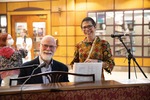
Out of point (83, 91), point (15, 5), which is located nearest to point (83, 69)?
point (83, 91)

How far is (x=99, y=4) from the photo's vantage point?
7.84 metres

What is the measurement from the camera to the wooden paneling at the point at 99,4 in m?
7.73

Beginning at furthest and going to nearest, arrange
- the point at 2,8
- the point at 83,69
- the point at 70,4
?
the point at 2,8 < the point at 70,4 < the point at 83,69

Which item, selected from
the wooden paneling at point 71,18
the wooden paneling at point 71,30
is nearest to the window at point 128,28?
the wooden paneling at point 71,18

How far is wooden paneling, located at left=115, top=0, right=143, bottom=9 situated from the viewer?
24.5ft

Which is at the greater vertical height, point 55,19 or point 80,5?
point 80,5

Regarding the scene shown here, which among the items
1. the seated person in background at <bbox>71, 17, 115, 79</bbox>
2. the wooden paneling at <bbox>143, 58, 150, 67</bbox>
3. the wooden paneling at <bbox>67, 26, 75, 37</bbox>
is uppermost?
the wooden paneling at <bbox>67, 26, 75, 37</bbox>

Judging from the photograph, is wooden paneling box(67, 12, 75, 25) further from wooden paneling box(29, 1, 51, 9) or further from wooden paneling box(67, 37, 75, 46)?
wooden paneling box(29, 1, 51, 9)

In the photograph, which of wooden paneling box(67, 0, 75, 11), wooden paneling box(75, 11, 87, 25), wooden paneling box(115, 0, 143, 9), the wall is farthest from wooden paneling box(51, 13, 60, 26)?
wooden paneling box(115, 0, 143, 9)

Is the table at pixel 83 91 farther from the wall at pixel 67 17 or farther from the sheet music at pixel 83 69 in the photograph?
the wall at pixel 67 17

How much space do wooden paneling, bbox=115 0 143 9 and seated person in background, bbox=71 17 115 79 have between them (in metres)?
5.76

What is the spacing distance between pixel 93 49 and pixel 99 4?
5.93 m

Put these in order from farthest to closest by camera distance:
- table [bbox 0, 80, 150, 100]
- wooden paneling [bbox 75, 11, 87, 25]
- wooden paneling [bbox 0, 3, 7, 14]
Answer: wooden paneling [bbox 0, 3, 7, 14], wooden paneling [bbox 75, 11, 87, 25], table [bbox 0, 80, 150, 100]

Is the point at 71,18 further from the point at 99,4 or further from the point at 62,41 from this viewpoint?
the point at 99,4
